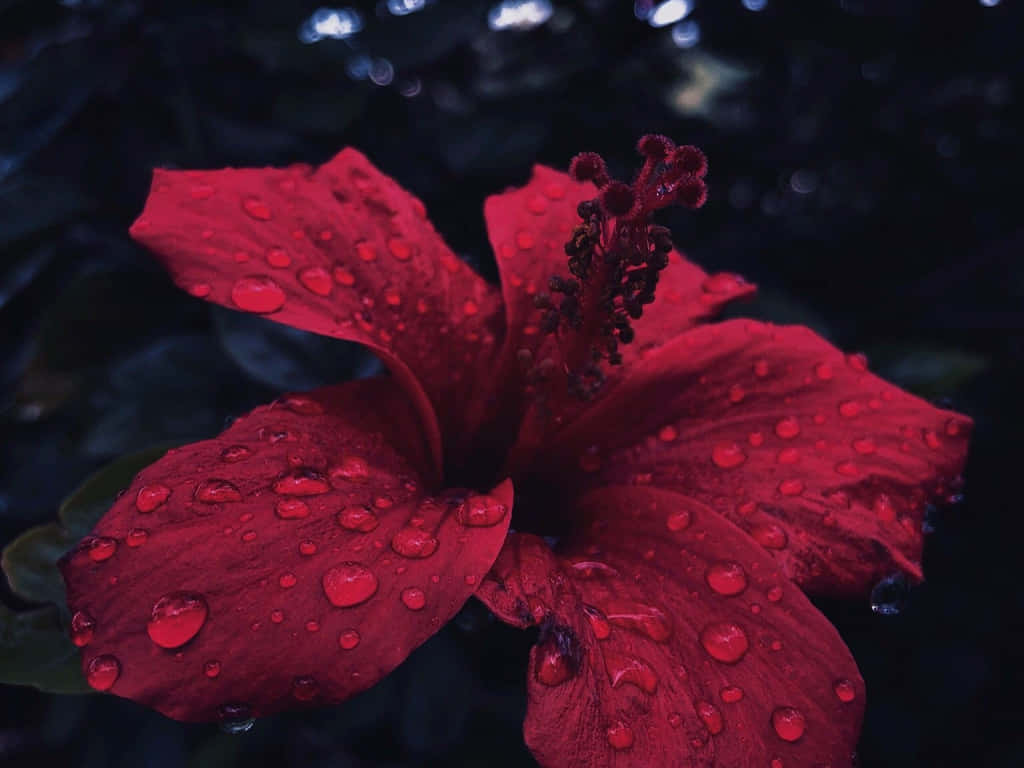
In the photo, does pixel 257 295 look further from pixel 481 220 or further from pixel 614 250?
pixel 481 220

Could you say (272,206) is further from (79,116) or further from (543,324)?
(79,116)

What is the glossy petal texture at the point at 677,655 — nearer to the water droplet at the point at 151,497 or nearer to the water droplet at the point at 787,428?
the water droplet at the point at 787,428

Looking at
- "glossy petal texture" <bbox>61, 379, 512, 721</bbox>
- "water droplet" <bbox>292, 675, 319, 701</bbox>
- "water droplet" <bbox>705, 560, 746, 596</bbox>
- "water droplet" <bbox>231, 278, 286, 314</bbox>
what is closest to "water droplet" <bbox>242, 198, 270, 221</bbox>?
"water droplet" <bbox>231, 278, 286, 314</bbox>

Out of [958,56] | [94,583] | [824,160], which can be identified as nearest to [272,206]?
[94,583]

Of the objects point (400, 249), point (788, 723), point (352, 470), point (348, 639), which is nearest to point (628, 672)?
point (788, 723)

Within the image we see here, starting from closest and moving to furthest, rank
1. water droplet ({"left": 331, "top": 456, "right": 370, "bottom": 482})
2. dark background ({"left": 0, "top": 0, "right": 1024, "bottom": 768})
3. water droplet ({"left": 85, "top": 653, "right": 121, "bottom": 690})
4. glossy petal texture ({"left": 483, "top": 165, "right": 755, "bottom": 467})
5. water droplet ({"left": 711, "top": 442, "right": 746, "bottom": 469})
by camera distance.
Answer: water droplet ({"left": 85, "top": 653, "right": 121, "bottom": 690})
water droplet ({"left": 331, "top": 456, "right": 370, "bottom": 482})
water droplet ({"left": 711, "top": 442, "right": 746, "bottom": 469})
glossy petal texture ({"left": 483, "top": 165, "right": 755, "bottom": 467})
dark background ({"left": 0, "top": 0, "right": 1024, "bottom": 768})

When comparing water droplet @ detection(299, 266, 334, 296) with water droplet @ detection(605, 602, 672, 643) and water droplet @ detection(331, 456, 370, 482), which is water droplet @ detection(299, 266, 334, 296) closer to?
water droplet @ detection(331, 456, 370, 482)
